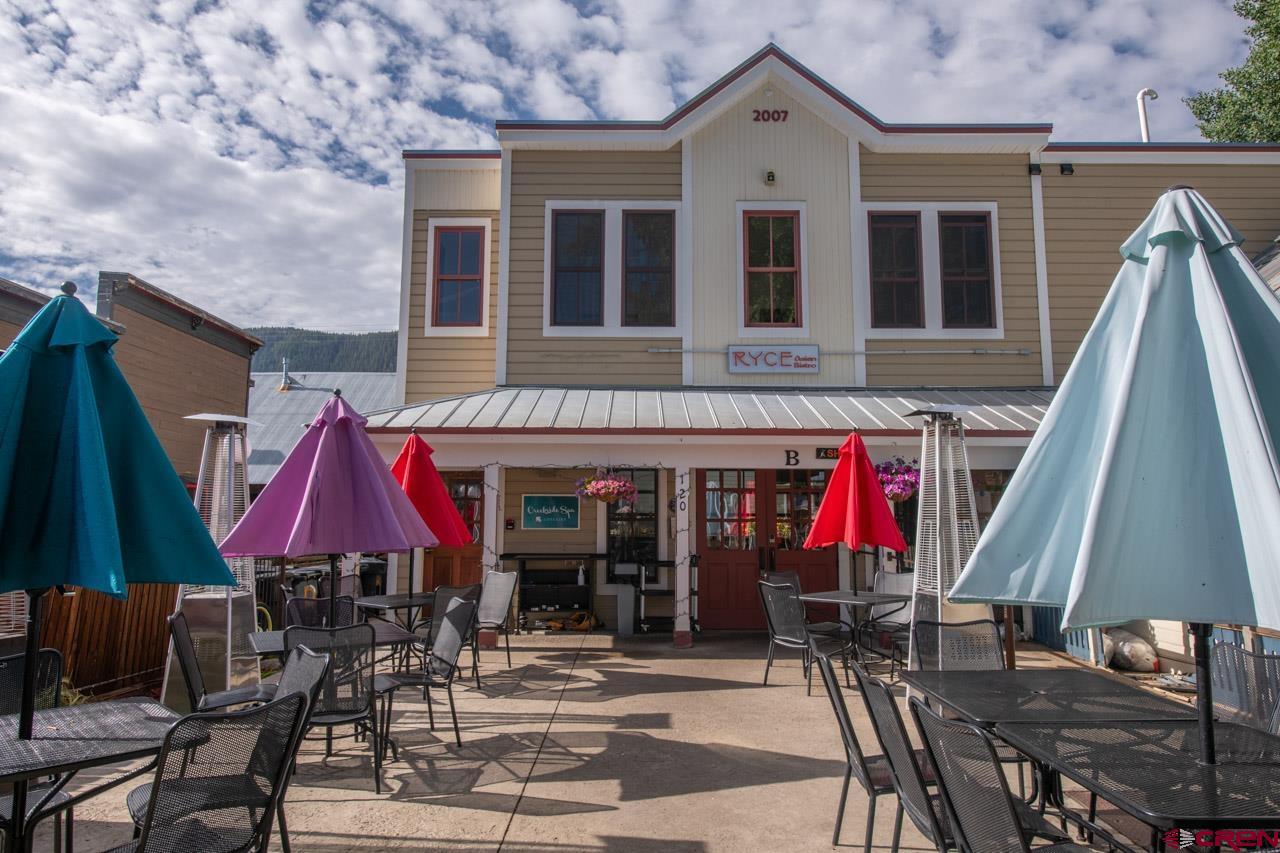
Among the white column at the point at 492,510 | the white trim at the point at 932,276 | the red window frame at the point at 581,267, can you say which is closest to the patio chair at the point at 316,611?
the white column at the point at 492,510

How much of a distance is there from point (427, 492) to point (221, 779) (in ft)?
16.9

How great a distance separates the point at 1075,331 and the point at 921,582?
6.37 metres

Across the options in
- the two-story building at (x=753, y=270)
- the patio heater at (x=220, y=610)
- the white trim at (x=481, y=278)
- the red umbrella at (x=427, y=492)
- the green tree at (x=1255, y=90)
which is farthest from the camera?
the green tree at (x=1255, y=90)

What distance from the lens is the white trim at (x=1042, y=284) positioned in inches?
458

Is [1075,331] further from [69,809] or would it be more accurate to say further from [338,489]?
[69,809]

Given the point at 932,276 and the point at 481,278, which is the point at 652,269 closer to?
the point at 481,278

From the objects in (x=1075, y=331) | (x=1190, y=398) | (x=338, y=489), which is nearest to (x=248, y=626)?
(x=338, y=489)

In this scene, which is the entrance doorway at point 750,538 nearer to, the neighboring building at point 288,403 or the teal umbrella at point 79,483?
the teal umbrella at point 79,483

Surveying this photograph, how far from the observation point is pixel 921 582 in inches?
289

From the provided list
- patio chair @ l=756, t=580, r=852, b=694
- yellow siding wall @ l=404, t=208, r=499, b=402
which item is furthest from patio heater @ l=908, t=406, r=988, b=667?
yellow siding wall @ l=404, t=208, r=499, b=402

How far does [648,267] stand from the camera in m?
11.8

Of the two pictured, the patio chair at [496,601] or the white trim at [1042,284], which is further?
the white trim at [1042,284]

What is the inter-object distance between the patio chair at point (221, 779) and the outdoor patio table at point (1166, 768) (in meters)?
2.84

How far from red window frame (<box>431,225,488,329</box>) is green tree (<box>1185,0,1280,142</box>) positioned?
16.5 m
